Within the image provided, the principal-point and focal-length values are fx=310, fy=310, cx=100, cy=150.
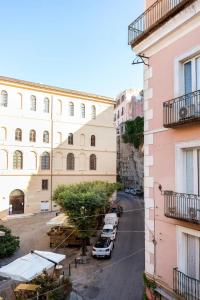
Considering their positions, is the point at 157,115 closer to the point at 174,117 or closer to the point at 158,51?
the point at 174,117

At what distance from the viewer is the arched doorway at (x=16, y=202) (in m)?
40.6

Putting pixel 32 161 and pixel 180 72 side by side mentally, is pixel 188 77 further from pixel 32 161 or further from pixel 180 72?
pixel 32 161

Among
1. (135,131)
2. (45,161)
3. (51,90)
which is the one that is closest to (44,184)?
(45,161)

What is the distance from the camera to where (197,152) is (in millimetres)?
8281

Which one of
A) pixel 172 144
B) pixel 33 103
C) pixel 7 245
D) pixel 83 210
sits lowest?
pixel 7 245

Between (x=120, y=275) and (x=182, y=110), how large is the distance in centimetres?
1457

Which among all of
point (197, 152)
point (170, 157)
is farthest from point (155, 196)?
point (197, 152)

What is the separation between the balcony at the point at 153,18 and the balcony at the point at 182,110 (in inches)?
94.1

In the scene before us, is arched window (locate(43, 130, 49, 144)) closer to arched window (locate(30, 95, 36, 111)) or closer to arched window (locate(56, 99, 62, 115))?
arched window (locate(56, 99, 62, 115))

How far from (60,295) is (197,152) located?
9.40m

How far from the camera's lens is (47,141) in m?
43.3

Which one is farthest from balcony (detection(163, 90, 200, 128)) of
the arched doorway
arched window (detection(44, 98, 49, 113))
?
arched window (detection(44, 98, 49, 113))

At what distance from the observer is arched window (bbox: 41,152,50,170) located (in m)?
43.0

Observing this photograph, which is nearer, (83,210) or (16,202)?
(83,210)
